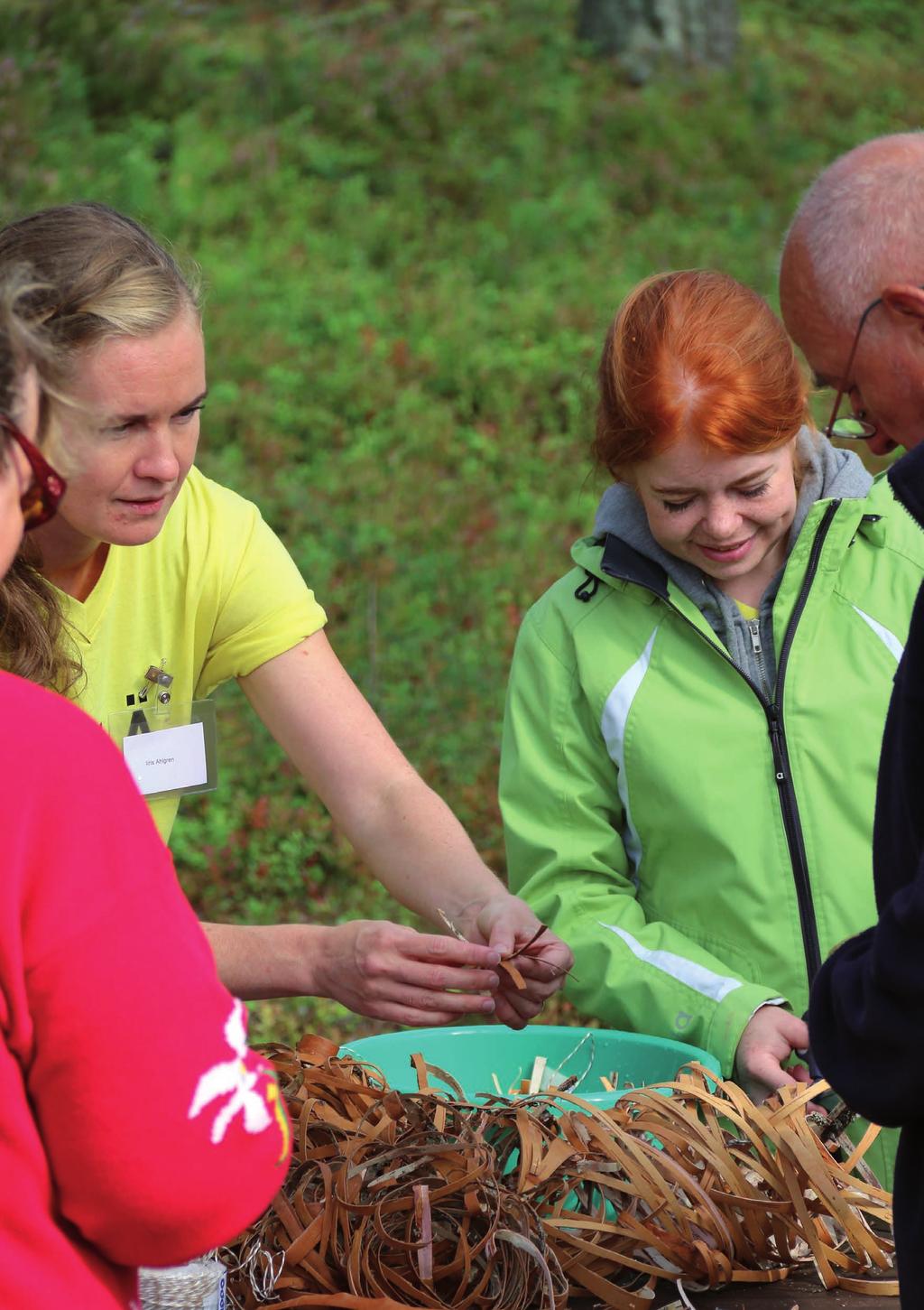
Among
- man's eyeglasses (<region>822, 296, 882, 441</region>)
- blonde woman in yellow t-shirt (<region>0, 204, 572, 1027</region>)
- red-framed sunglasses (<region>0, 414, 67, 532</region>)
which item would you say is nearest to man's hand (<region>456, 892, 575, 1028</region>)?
blonde woman in yellow t-shirt (<region>0, 204, 572, 1027</region>)

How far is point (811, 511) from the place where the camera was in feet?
8.82

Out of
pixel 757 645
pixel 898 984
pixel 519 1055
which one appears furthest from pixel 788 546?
pixel 898 984

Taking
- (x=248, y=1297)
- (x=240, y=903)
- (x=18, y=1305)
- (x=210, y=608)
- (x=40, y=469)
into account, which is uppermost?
(x=40, y=469)

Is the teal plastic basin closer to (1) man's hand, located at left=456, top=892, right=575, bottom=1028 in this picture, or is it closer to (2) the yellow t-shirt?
(1) man's hand, located at left=456, top=892, right=575, bottom=1028

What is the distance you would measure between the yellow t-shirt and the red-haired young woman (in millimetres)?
516

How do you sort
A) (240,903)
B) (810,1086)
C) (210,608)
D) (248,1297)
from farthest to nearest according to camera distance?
(240,903) → (210,608) → (810,1086) → (248,1297)

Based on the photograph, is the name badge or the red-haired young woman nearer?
the name badge

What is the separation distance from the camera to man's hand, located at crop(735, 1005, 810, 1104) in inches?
91.7

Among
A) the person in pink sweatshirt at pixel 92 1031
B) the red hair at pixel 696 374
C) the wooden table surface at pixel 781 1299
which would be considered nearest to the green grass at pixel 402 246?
the red hair at pixel 696 374

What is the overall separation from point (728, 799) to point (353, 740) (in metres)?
0.63

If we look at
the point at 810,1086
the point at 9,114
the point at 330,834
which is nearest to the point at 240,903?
the point at 330,834

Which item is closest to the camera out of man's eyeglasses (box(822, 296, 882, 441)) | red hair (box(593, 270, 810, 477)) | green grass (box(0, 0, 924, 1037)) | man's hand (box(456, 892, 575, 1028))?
man's hand (box(456, 892, 575, 1028))

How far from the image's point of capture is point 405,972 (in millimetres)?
2152

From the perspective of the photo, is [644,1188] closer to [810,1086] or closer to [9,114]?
[810,1086]
